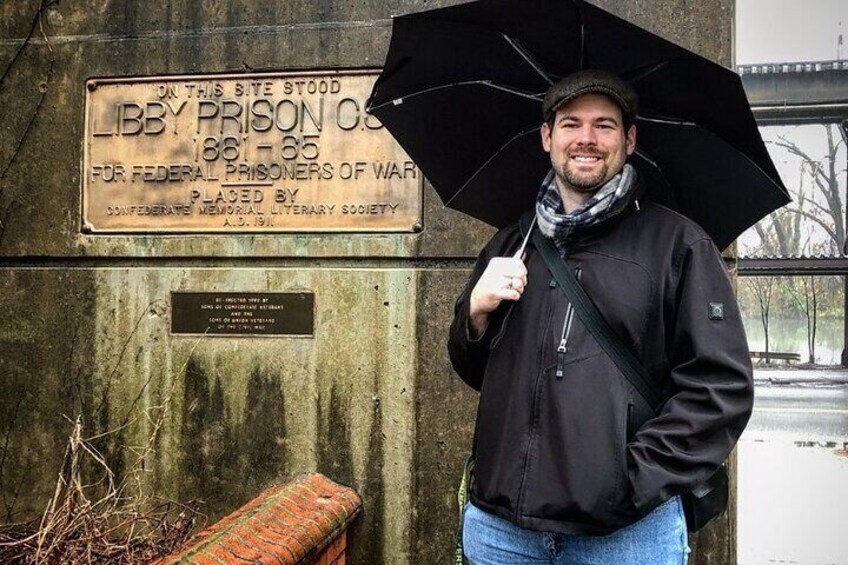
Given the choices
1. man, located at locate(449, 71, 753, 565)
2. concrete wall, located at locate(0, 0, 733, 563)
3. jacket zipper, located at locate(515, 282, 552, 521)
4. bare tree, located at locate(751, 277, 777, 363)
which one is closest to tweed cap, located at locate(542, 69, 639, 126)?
man, located at locate(449, 71, 753, 565)

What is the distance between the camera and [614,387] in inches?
75.3

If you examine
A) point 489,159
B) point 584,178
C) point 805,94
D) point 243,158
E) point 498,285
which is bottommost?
point 498,285

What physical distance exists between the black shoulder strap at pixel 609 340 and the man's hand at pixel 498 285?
128 mm

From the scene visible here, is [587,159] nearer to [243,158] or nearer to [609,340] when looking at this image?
[609,340]

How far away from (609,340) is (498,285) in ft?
1.06

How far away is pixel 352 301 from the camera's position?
12.5ft

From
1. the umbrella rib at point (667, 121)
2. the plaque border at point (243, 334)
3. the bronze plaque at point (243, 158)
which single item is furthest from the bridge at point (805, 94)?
the umbrella rib at point (667, 121)

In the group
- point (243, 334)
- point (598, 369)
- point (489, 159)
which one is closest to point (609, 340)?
point (598, 369)

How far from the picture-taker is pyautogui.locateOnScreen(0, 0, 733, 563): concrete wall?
147 inches

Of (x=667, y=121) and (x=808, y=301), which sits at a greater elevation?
(x=667, y=121)

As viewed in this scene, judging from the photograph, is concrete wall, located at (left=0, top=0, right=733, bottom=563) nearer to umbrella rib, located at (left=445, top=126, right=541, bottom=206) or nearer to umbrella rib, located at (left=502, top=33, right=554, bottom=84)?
umbrella rib, located at (left=445, top=126, right=541, bottom=206)

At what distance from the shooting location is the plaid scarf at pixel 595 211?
2035 millimetres

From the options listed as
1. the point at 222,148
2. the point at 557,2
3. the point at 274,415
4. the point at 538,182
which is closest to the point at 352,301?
the point at 274,415

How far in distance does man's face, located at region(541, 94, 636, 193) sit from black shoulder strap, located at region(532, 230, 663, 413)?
278mm
